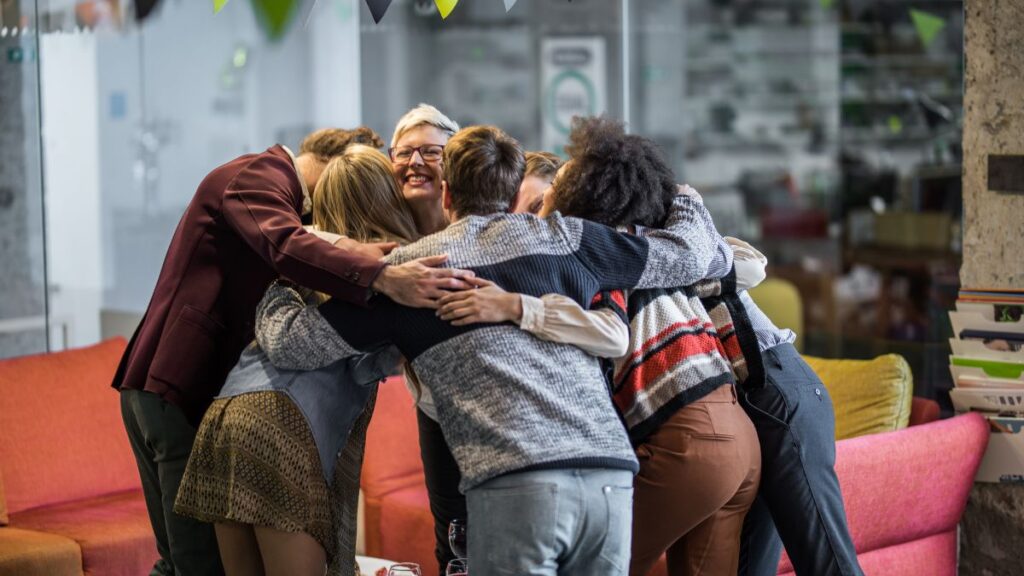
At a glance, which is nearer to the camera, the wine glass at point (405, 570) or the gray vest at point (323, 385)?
the gray vest at point (323, 385)

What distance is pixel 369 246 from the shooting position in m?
2.60

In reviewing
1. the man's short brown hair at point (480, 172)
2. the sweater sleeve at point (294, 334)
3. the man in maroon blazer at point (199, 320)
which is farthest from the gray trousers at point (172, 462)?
the man's short brown hair at point (480, 172)

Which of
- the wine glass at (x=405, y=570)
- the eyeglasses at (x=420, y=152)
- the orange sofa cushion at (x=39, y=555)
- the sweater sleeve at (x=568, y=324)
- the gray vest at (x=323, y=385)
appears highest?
the eyeglasses at (x=420, y=152)

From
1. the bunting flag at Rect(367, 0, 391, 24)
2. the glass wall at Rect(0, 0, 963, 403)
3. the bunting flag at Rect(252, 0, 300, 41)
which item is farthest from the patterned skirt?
the bunting flag at Rect(252, 0, 300, 41)

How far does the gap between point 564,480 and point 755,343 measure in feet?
2.52

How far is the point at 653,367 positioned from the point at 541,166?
579mm

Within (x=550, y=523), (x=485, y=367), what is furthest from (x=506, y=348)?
(x=550, y=523)

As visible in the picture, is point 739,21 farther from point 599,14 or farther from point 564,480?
point 564,480

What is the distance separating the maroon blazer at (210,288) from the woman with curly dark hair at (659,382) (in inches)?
25.3

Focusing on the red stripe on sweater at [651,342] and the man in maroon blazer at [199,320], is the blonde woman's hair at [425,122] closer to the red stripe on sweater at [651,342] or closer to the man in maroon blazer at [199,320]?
the man in maroon blazer at [199,320]

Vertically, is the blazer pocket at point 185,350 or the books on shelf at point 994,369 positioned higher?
the blazer pocket at point 185,350

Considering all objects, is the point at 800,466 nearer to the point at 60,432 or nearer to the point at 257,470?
the point at 257,470

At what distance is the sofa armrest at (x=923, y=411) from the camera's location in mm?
3736

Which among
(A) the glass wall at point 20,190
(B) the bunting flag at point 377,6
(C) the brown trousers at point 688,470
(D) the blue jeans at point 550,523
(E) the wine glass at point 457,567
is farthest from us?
(A) the glass wall at point 20,190
